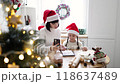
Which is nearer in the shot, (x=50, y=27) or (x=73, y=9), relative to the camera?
(x=50, y=27)

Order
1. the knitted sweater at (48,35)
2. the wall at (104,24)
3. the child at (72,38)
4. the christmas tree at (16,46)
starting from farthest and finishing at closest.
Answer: the wall at (104,24) < the child at (72,38) < the knitted sweater at (48,35) < the christmas tree at (16,46)

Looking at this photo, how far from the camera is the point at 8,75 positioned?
1.12 m

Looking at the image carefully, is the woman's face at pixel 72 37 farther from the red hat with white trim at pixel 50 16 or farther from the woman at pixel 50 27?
the red hat with white trim at pixel 50 16

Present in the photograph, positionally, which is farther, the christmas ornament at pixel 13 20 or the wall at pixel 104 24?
the wall at pixel 104 24

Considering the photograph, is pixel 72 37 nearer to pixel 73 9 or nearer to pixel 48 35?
pixel 48 35

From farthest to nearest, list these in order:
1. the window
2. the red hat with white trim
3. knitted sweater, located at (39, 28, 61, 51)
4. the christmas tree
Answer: the window, knitted sweater, located at (39, 28, 61, 51), the red hat with white trim, the christmas tree

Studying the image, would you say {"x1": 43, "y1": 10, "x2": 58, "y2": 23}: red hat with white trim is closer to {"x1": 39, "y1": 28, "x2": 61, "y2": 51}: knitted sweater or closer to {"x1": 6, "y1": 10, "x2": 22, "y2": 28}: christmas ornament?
{"x1": 39, "y1": 28, "x2": 61, "y2": 51}: knitted sweater

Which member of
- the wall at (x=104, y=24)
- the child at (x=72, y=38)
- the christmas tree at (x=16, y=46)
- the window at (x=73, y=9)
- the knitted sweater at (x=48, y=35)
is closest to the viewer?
the christmas tree at (x=16, y=46)

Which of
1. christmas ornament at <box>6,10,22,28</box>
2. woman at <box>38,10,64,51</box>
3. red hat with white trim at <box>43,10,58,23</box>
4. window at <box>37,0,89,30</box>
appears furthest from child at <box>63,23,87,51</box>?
christmas ornament at <box>6,10,22,28</box>

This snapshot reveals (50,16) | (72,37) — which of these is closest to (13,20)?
(50,16)

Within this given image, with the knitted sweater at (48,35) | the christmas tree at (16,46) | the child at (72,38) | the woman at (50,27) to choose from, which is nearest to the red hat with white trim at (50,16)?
the woman at (50,27)

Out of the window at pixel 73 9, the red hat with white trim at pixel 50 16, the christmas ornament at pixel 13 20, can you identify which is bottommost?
the christmas ornament at pixel 13 20

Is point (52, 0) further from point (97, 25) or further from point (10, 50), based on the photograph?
point (10, 50)

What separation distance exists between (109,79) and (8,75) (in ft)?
2.84
